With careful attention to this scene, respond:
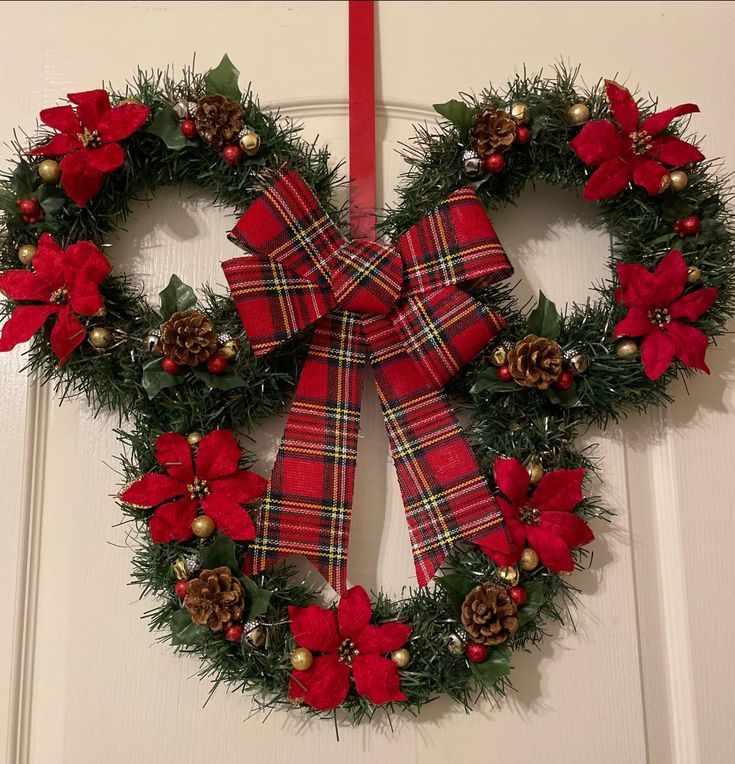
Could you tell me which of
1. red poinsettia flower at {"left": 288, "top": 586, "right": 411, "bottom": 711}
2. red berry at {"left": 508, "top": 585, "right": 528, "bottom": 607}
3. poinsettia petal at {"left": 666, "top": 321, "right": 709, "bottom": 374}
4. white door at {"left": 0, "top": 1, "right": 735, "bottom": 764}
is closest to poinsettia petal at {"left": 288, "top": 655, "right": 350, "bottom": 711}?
red poinsettia flower at {"left": 288, "top": 586, "right": 411, "bottom": 711}

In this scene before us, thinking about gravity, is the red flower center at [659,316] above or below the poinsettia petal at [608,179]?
below

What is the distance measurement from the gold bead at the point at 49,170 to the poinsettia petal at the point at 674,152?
73 cm

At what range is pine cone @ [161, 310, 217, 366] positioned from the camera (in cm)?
79

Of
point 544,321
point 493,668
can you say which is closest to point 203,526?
point 493,668

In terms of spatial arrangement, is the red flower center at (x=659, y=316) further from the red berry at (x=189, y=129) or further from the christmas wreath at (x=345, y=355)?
the red berry at (x=189, y=129)

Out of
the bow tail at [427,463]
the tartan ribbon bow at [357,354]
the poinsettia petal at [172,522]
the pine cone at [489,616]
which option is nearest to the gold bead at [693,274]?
the tartan ribbon bow at [357,354]

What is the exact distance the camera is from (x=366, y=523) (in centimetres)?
90

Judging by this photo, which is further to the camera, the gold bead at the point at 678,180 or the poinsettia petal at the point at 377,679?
the gold bead at the point at 678,180

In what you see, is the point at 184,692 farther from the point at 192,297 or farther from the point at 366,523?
the point at 192,297

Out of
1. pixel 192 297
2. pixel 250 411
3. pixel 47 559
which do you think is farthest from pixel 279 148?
pixel 47 559

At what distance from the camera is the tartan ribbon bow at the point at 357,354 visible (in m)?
0.82

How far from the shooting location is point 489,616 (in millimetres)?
781

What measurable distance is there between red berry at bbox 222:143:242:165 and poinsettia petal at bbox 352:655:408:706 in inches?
23.6

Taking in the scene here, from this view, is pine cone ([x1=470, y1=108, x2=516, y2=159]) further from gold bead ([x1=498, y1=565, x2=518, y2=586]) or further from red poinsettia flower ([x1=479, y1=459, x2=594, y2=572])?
gold bead ([x1=498, y1=565, x2=518, y2=586])
